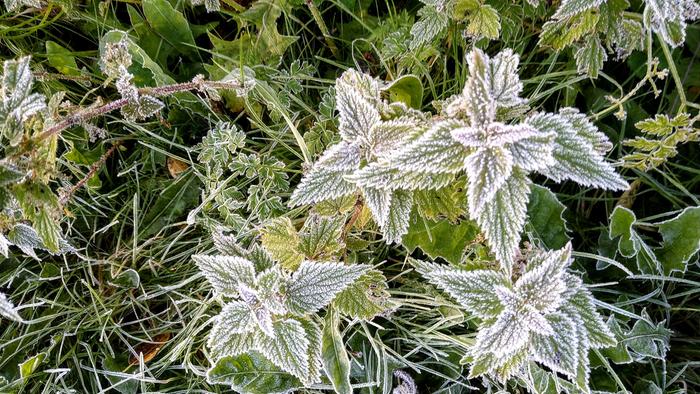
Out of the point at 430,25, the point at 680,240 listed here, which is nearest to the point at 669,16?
the point at 430,25

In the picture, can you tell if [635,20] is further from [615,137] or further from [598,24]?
[615,137]

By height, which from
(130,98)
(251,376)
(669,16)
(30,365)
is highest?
(669,16)

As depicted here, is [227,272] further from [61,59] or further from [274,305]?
[61,59]

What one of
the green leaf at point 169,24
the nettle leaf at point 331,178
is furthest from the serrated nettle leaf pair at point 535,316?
the green leaf at point 169,24

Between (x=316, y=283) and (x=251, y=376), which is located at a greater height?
(x=316, y=283)

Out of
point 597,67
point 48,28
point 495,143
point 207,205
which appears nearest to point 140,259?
point 207,205

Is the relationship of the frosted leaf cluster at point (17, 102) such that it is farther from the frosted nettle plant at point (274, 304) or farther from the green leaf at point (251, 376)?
the green leaf at point (251, 376)
